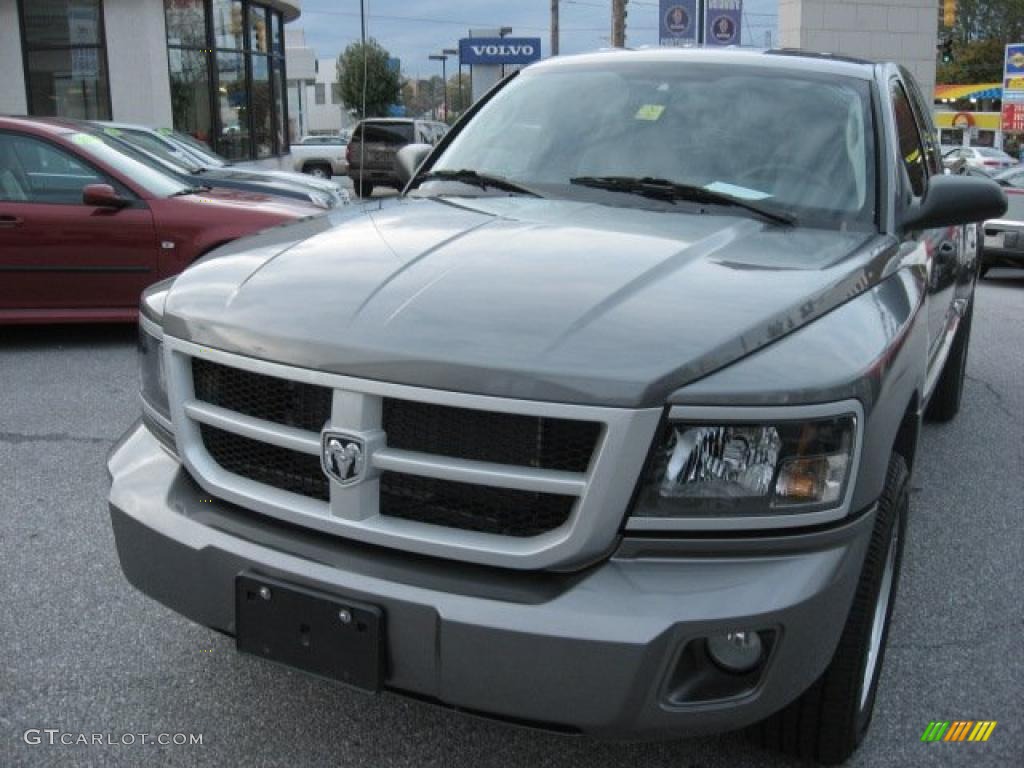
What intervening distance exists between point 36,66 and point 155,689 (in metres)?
18.6

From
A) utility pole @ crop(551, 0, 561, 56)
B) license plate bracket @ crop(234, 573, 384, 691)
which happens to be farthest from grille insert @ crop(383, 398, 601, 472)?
utility pole @ crop(551, 0, 561, 56)

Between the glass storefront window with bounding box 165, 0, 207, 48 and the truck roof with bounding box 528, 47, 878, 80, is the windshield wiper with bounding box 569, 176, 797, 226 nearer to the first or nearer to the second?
the truck roof with bounding box 528, 47, 878, 80

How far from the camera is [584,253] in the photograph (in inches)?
102

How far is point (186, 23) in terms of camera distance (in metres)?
20.5

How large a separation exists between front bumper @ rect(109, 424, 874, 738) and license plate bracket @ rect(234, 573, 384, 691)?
24mm

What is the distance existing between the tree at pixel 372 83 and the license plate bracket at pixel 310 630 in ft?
156

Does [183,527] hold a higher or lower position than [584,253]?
lower

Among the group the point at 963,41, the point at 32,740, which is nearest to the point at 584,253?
the point at 32,740

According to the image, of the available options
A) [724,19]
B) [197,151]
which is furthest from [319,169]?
[197,151]

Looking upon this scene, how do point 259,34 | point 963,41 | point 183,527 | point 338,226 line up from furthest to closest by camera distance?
point 963,41 < point 259,34 < point 338,226 < point 183,527

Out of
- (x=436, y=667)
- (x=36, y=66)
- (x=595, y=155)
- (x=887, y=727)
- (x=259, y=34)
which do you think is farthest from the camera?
(x=259, y=34)

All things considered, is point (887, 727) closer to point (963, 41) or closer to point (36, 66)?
point (36, 66)

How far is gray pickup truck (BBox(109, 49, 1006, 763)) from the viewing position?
1982mm

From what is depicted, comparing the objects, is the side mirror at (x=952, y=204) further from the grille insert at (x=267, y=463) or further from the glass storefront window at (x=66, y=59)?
the glass storefront window at (x=66, y=59)
